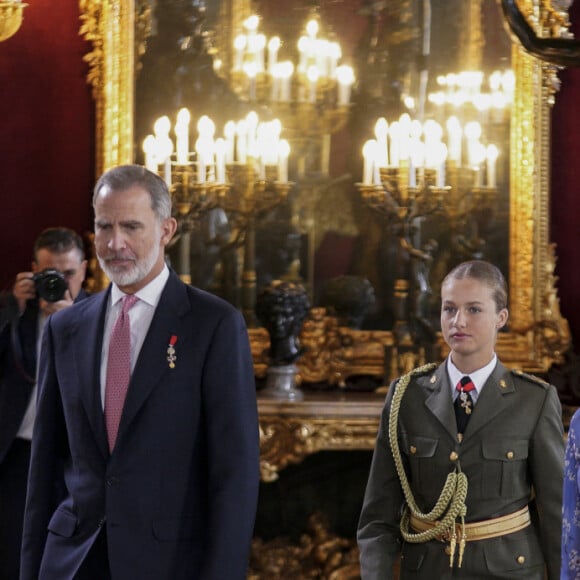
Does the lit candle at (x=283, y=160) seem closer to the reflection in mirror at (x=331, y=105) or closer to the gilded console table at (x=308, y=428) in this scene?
the reflection in mirror at (x=331, y=105)

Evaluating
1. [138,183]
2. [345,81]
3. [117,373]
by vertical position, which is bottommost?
[117,373]

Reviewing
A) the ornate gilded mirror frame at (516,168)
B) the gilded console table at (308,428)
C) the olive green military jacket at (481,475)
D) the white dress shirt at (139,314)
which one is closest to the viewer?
the white dress shirt at (139,314)

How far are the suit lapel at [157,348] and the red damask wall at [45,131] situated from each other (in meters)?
2.78

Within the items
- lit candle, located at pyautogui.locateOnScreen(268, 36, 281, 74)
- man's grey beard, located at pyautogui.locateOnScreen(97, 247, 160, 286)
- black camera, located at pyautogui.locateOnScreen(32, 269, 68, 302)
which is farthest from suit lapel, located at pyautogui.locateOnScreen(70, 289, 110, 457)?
lit candle, located at pyautogui.locateOnScreen(268, 36, 281, 74)

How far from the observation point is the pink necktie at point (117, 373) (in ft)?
8.89

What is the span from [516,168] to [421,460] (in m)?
2.63

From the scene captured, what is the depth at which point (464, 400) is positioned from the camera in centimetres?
315

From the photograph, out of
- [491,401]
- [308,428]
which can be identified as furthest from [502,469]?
[308,428]

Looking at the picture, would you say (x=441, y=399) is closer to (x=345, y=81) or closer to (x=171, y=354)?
(x=171, y=354)

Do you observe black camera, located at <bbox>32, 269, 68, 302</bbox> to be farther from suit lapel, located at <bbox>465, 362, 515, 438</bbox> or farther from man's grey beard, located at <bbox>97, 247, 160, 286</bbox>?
suit lapel, located at <bbox>465, 362, 515, 438</bbox>

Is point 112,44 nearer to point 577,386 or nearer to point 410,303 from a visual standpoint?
point 410,303

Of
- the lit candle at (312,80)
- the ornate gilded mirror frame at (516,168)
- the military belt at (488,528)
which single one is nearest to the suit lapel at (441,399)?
the military belt at (488,528)

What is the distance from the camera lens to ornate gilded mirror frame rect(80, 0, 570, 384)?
536 centimetres

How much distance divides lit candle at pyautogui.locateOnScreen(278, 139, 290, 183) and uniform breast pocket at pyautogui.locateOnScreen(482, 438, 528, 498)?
2.54 metres
